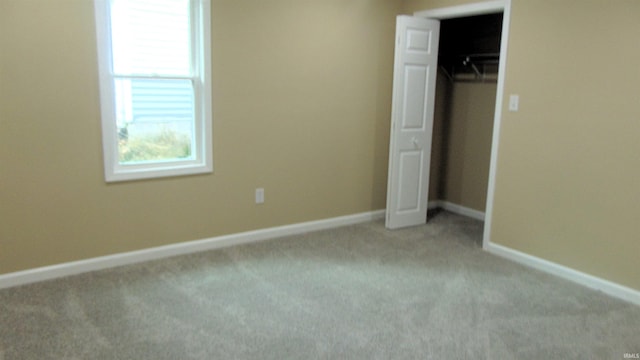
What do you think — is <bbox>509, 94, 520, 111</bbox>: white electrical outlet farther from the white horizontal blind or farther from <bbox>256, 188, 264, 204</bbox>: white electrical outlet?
the white horizontal blind

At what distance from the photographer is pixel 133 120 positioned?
142 inches

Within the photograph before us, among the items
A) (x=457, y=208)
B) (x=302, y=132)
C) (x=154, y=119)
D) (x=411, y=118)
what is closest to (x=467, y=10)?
(x=411, y=118)

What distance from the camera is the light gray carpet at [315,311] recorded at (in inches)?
102

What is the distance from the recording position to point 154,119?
3695 millimetres

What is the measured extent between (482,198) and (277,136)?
2283mm

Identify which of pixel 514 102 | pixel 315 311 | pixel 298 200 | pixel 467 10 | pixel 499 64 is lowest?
pixel 315 311

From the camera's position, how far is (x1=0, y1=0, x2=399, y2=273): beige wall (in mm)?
3146

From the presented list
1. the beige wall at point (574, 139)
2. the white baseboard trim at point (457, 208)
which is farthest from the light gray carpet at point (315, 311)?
the white baseboard trim at point (457, 208)

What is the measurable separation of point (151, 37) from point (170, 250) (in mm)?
1590

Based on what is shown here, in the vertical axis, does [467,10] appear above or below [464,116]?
above

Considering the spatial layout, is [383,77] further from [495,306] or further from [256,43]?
[495,306]

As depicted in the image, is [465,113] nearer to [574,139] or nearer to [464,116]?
[464,116]

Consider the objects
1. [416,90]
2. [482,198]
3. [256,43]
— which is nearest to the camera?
[256,43]

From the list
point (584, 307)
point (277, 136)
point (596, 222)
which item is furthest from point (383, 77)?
point (584, 307)
